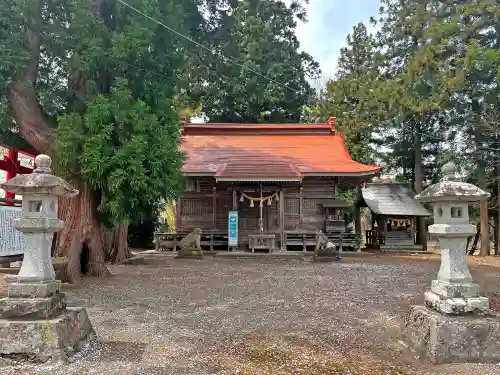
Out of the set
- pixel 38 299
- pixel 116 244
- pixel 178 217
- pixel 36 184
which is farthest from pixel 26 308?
pixel 178 217

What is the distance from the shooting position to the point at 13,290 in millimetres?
4090

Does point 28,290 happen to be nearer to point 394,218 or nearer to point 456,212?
point 456,212

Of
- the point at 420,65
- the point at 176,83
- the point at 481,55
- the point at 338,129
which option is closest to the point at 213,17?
the point at 176,83

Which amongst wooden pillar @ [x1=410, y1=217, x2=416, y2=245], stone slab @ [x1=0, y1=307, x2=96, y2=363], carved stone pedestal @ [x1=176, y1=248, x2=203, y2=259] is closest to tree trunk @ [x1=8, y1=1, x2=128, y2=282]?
stone slab @ [x1=0, y1=307, x2=96, y2=363]

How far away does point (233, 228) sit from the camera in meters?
15.0

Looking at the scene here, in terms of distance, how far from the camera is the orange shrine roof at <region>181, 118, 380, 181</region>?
49.6 feet

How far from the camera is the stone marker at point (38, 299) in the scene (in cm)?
389

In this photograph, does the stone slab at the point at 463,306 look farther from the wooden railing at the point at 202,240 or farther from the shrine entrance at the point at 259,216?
the wooden railing at the point at 202,240

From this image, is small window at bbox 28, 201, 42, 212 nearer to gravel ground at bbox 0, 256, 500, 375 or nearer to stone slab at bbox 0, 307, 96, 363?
stone slab at bbox 0, 307, 96, 363

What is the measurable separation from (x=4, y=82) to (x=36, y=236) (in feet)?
15.6

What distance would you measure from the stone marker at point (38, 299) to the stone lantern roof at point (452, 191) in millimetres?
4011

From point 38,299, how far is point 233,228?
36.2 feet

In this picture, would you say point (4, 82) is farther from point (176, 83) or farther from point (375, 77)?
point (375, 77)

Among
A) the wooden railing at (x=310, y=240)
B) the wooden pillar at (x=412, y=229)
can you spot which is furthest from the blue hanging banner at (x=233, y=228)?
the wooden pillar at (x=412, y=229)
